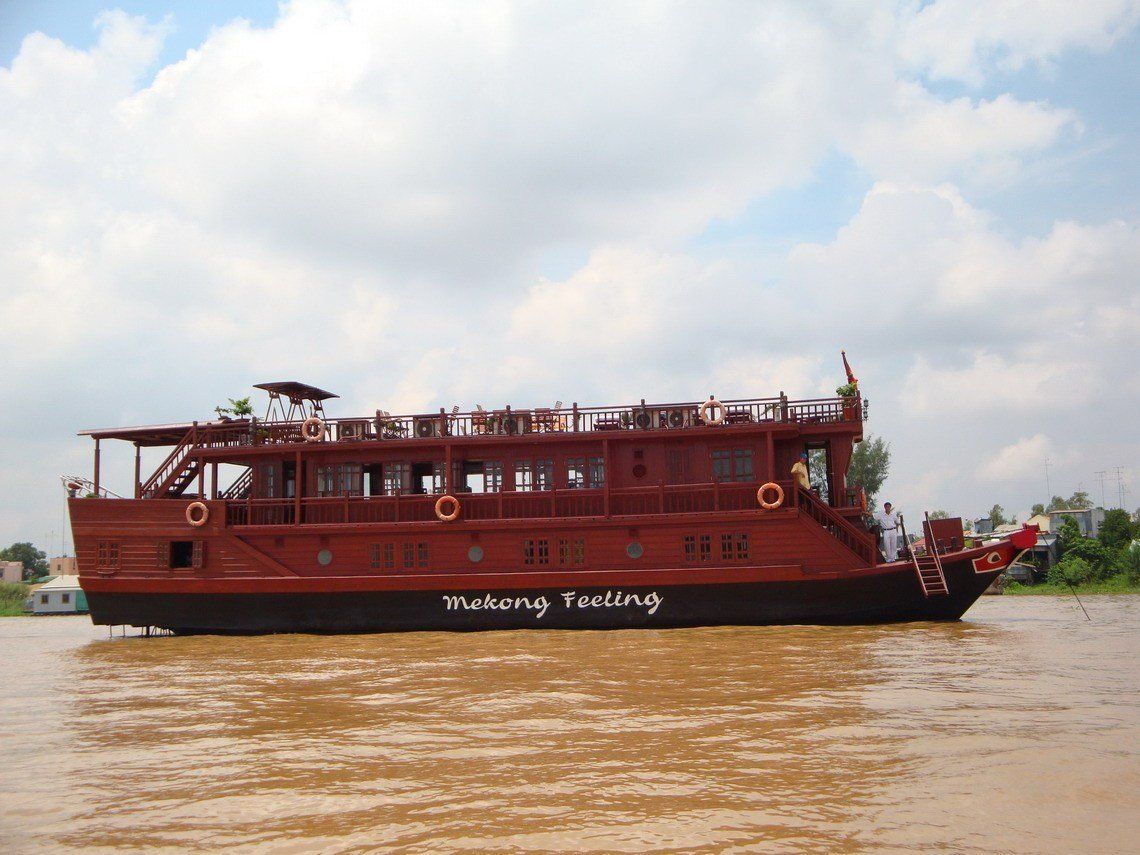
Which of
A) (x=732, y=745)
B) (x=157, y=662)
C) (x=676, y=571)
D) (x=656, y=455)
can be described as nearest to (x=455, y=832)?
(x=732, y=745)

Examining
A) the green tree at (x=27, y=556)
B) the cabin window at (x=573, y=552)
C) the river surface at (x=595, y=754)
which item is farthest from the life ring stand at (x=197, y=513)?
the green tree at (x=27, y=556)

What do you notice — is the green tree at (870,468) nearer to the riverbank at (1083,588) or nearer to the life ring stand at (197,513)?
the riverbank at (1083,588)

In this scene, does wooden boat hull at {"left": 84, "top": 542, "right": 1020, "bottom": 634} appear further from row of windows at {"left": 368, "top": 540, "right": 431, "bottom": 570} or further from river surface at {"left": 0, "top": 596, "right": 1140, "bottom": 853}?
river surface at {"left": 0, "top": 596, "right": 1140, "bottom": 853}

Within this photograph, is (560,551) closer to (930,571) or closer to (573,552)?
(573,552)

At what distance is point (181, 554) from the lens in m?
17.4

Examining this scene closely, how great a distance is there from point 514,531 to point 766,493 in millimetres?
4621

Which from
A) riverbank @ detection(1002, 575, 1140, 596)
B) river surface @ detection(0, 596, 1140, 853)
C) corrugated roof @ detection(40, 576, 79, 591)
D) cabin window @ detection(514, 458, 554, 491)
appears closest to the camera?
river surface @ detection(0, 596, 1140, 853)

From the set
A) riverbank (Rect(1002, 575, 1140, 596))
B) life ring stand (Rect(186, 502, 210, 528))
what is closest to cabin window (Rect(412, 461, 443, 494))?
life ring stand (Rect(186, 502, 210, 528))

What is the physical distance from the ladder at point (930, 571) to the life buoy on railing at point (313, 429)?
1118 cm

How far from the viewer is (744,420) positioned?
645 inches

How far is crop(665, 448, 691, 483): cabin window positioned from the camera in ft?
54.2

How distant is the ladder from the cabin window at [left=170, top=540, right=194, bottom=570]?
13.3m

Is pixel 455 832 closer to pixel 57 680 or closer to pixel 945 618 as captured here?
pixel 57 680

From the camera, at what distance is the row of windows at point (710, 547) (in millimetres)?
15641
